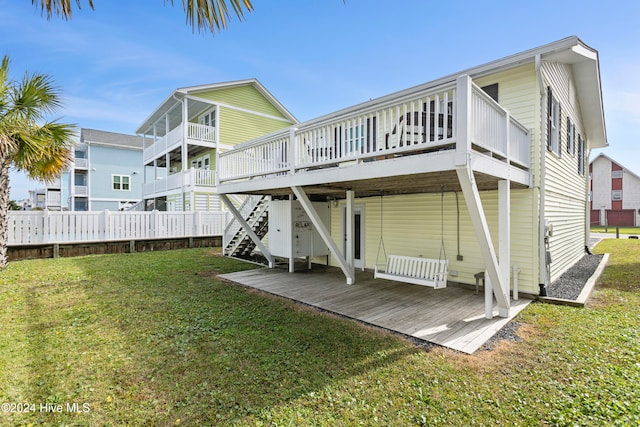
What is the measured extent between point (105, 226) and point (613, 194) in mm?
A: 48775

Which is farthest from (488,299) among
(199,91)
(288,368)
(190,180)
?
(199,91)

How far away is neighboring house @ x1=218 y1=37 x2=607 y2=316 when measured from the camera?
14.3 feet

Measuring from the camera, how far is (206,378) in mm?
3295

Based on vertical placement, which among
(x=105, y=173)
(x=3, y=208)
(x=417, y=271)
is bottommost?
(x=417, y=271)

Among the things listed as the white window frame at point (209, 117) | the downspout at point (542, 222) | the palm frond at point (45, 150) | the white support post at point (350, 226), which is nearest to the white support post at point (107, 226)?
the palm frond at point (45, 150)

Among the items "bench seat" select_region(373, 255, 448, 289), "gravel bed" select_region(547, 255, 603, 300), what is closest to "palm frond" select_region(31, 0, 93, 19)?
"bench seat" select_region(373, 255, 448, 289)

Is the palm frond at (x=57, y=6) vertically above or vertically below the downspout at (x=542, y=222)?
above

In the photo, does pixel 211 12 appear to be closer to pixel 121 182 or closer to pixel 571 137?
pixel 571 137

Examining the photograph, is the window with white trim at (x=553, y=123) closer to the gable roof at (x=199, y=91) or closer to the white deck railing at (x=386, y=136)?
the white deck railing at (x=386, y=136)

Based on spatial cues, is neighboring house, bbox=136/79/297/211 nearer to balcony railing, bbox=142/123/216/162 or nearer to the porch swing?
balcony railing, bbox=142/123/216/162

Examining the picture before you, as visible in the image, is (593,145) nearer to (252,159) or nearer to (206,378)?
(252,159)

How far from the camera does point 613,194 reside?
35.8m

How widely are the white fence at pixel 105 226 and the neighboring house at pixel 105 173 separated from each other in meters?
16.2

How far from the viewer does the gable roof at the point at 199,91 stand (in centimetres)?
1627
